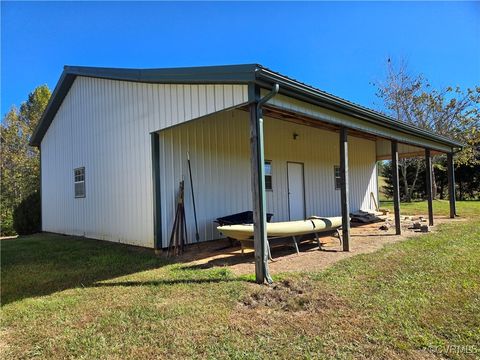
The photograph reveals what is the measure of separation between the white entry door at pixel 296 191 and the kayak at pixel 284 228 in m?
3.58

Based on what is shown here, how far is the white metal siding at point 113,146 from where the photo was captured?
6.32m

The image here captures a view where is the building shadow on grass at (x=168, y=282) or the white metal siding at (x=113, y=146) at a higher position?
the white metal siding at (x=113, y=146)

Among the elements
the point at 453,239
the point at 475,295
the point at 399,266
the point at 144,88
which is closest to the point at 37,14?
the point at 144,88

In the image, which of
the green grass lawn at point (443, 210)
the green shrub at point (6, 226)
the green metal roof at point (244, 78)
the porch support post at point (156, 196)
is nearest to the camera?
the green metal roof at point (244, 78)

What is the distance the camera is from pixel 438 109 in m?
21.7

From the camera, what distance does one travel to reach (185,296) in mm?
4090

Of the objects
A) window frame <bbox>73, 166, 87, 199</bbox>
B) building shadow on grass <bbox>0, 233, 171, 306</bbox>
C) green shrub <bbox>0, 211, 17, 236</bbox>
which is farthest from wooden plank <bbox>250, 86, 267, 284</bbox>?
green shrub <bbox>0, 211, 17, 236</bbox>

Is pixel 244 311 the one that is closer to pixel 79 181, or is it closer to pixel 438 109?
pixel 79 181

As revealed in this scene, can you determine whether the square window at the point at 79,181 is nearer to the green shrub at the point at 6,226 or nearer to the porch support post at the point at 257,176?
the porch support post at the point at 257,176

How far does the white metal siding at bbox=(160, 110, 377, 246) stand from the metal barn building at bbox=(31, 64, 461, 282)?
0.09 feet

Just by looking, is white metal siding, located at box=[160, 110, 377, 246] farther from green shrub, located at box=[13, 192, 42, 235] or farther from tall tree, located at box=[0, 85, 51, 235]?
tall tree, located at box=[0, 85, 51, 235]

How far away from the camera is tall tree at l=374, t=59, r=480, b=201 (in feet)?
70.4

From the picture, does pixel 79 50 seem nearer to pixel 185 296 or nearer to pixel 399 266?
pixel 185 296

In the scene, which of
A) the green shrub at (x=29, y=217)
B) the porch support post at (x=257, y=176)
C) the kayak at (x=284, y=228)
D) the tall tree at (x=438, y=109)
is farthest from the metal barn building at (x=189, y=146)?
the tall tree at (x=438, y=109)
